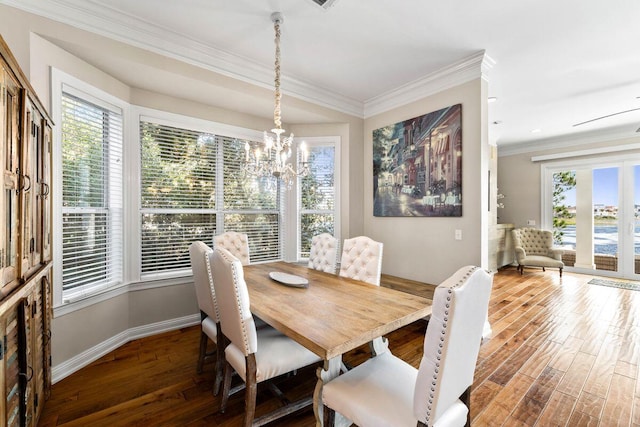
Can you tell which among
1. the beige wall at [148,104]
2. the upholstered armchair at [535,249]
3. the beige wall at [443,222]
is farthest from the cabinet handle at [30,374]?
the upholstered armchair at [535,249]

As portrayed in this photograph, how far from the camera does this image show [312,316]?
1.55 metres

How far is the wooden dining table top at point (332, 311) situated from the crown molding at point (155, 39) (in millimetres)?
2149

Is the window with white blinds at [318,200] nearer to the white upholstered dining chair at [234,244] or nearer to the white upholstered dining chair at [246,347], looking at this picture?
the white upholstered dining chair at [234,244]

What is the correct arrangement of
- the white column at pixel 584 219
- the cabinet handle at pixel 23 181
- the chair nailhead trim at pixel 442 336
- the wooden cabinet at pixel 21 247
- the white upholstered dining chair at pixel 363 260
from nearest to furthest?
the chair nailhead trim at pixel 442 336
the wooden cabinet at pixel 21 247
the cabinet handle at pixel 23 181
the white upholstered dining chair at pixel 363 260
the white column at pixel 584 219

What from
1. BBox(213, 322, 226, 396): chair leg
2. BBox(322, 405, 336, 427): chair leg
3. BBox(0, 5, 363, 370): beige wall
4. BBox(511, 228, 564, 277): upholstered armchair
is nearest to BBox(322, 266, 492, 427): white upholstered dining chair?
BBox(322, 405, 336, 427): chair leg

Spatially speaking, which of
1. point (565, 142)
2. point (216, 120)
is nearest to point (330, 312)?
point (216, 120)

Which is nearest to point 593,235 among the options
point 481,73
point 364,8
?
point 481,73

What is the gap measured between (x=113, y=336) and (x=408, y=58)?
157 inches

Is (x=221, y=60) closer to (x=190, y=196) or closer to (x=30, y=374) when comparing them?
(x=190, y=196)

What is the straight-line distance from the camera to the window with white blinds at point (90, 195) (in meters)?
2.33

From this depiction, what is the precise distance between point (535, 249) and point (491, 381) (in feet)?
16.6

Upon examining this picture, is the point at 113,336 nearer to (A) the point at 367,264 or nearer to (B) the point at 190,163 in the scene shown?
(B) the point at 190,163

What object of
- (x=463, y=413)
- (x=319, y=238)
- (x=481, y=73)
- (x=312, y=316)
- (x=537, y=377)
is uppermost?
(x=481, y=73)

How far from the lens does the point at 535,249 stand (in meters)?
6.00
